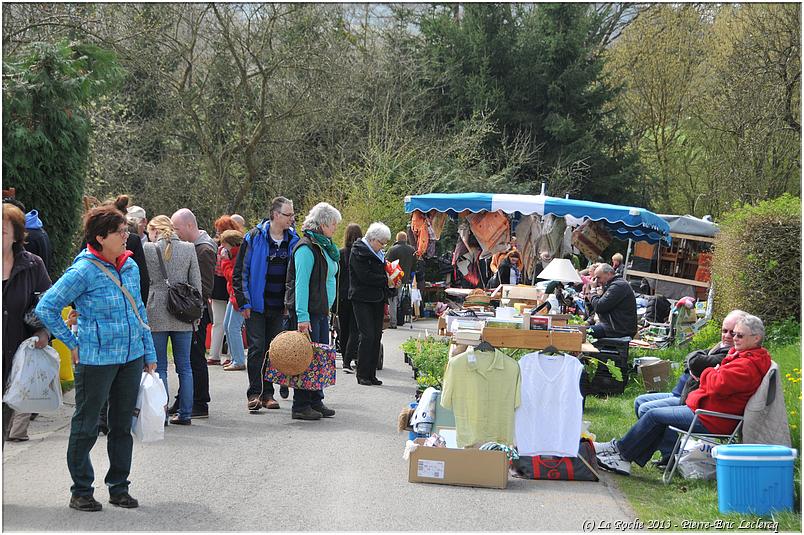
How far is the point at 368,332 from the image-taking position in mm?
10820

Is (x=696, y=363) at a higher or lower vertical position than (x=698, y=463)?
higher

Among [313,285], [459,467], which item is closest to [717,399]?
[459,467]

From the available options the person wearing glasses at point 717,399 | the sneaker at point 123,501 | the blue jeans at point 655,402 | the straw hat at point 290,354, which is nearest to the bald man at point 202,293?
the straw hat at point 290,354

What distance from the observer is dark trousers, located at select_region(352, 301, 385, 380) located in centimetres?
1081

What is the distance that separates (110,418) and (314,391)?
10.7 ft

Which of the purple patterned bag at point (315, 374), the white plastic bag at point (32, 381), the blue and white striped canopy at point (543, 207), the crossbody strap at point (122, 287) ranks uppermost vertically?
the blue and white striped canopy at point (543, 207)

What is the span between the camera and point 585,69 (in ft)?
104

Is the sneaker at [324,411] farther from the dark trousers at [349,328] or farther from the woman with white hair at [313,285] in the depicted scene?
the dark trousers at [349,328]

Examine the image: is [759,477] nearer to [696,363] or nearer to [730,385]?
[730,385]

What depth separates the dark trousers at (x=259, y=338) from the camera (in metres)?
8.82

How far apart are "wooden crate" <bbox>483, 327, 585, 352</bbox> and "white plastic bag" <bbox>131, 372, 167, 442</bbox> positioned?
2.74 m

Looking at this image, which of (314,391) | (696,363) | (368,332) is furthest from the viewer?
(368,332)

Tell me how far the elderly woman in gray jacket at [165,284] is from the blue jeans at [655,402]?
3.90 metres

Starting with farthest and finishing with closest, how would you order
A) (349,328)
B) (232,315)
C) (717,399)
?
1. (349,328)
2. (232,315)
3. (717,399)
